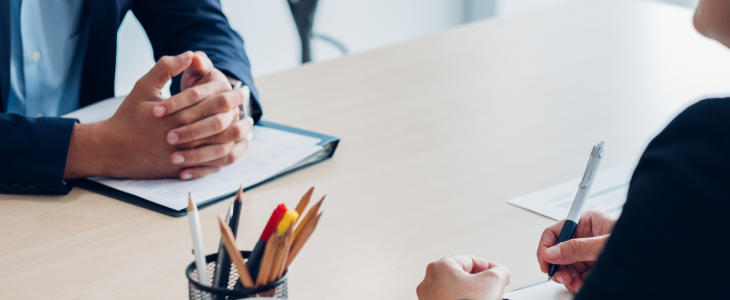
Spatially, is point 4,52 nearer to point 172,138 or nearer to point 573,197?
point 172,138

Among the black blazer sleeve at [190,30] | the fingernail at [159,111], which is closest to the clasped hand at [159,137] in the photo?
the fingernail at [159,111]

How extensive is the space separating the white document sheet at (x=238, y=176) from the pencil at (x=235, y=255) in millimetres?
381

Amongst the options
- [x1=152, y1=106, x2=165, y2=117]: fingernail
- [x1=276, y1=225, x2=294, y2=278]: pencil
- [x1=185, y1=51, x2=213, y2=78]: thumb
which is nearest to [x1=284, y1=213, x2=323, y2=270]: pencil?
[x1=276, y1=225, x2=294, y2=278]: pencil

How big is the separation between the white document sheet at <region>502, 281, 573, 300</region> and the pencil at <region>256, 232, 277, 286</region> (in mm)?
281

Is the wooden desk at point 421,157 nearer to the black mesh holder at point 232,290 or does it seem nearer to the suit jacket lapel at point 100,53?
the black mesh holder at point 232,290

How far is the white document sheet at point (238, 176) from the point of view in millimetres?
893

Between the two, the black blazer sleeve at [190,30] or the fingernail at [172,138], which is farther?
the black blazer sleeve at [190,30]

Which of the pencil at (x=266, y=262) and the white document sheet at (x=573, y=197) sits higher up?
the pencil at (x=266, y=262)

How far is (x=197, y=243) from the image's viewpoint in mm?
473

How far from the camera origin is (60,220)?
0.85 metres

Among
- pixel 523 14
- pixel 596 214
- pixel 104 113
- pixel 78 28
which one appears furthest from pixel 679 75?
pixel 78 28

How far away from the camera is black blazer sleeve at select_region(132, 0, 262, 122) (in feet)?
4.09

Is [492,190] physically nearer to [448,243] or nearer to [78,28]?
[448,243]

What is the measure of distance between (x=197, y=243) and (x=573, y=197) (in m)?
0.57
